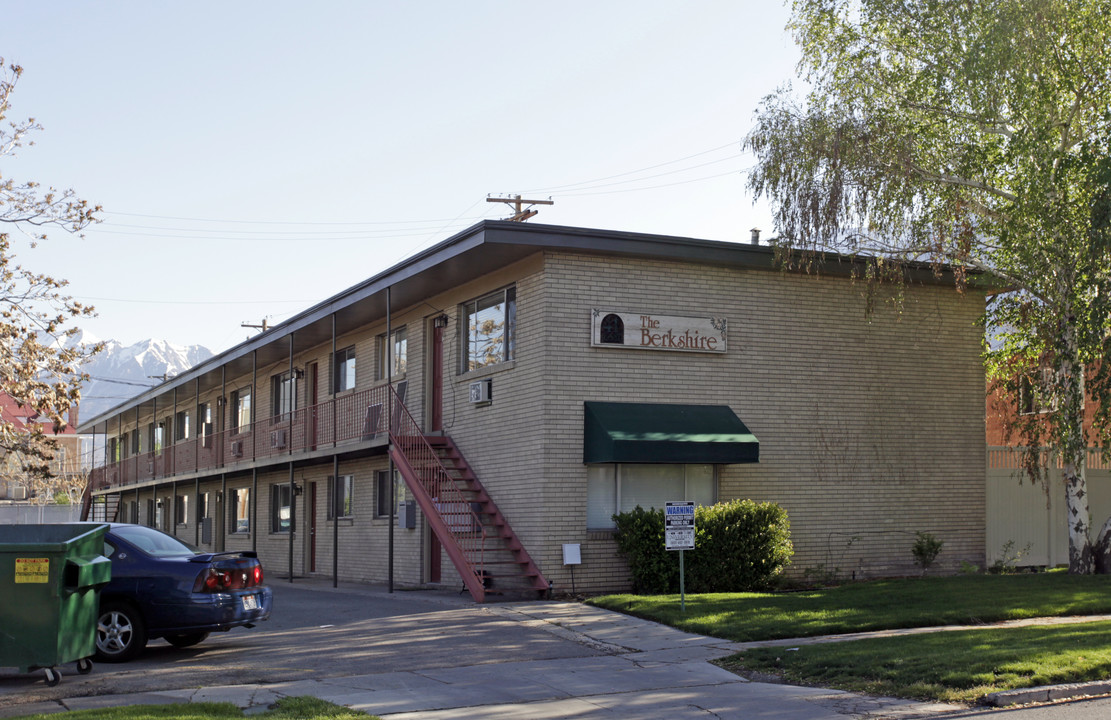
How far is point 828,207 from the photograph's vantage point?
63.0 ft

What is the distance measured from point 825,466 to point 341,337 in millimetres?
12200

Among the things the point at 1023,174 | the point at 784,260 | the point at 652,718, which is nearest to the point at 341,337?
the point at 784,260

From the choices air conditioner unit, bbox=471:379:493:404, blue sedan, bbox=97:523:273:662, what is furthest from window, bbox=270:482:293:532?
blue sedan, bbox=97:523:273:662

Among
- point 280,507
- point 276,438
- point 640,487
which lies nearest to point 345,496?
point 276,438

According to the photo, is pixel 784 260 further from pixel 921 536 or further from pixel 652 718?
pixel 652 718

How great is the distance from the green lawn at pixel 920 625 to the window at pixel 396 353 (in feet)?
29.5

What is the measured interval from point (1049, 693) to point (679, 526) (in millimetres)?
5978

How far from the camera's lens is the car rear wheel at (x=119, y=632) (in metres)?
12.0

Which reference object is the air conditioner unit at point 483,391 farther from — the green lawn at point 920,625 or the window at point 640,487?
the green lawn at point 920,625

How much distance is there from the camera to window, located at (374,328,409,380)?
78.8ft

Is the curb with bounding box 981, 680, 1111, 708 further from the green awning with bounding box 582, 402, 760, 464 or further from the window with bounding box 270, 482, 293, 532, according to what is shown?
the window with bounding box 270, 482, 293, 532

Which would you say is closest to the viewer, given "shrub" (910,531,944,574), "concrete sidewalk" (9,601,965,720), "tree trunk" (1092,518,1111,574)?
"concrete sidewalk" (9,601,965,720)

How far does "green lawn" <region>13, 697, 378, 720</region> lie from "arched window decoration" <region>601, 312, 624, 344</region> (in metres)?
10.3

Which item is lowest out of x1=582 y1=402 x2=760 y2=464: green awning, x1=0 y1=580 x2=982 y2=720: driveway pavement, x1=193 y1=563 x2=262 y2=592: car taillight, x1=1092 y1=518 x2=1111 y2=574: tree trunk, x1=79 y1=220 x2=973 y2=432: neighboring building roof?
x1=0 y1=580 x2=982 y2=720: driveway pavement
